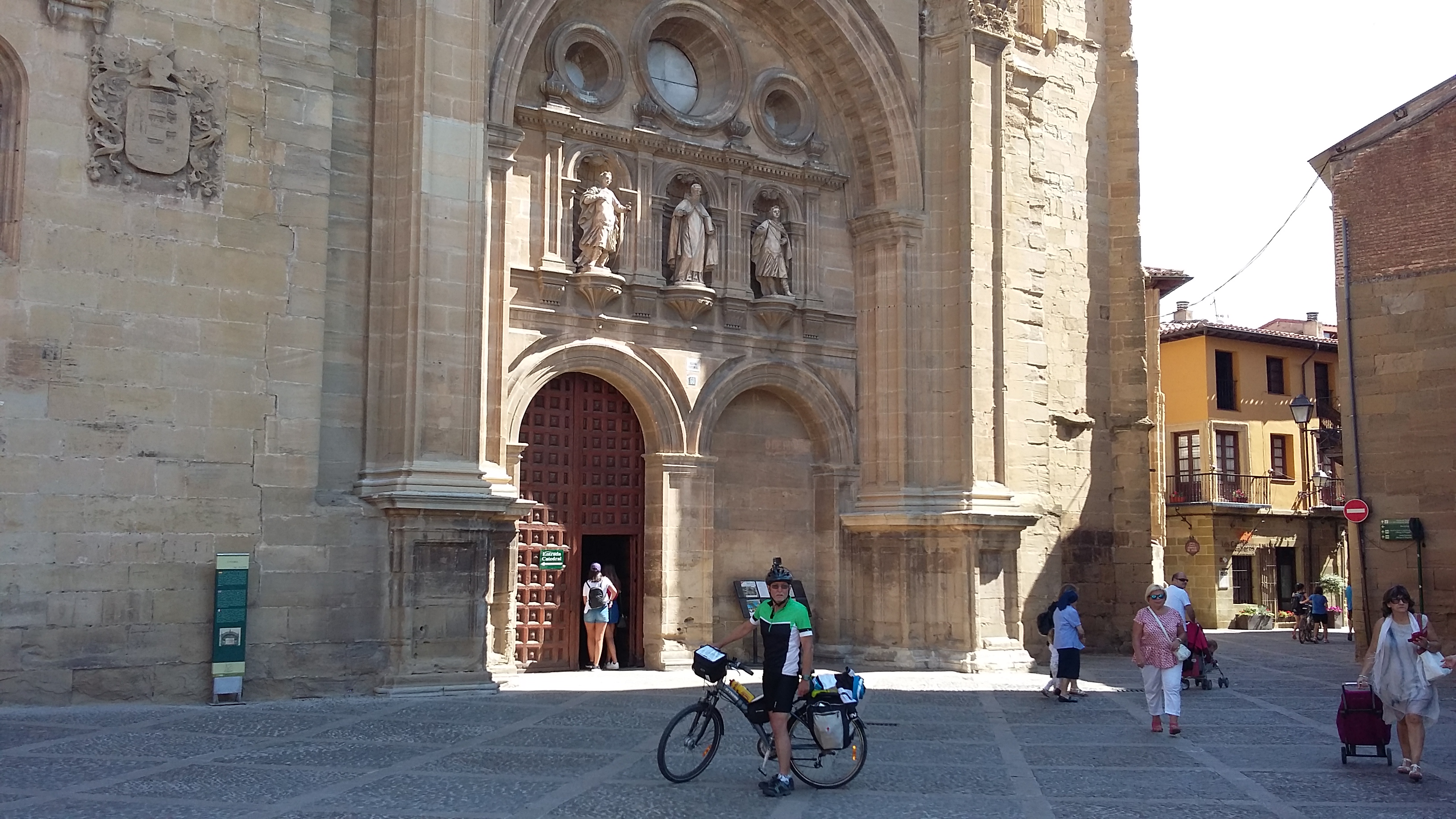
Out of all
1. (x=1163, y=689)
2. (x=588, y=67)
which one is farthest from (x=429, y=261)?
(x=1163, y=689)

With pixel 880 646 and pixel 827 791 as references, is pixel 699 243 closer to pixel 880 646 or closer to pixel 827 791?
pixel 880 646

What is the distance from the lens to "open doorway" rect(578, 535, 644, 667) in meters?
18.3

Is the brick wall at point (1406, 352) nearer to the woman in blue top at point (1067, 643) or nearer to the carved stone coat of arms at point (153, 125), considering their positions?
the woman in blue top at point (1067, 643)

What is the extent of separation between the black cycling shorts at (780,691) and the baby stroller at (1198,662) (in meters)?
8.75

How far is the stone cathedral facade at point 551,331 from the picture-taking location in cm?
1305

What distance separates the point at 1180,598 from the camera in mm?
16891

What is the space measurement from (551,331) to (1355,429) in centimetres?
1207

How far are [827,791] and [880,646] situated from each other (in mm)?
10204

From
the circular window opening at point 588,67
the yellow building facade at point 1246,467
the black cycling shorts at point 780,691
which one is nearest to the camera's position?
the black cycling shorts at point 780,691

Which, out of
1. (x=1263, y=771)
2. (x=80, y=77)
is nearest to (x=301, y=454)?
(x=80, y=77)

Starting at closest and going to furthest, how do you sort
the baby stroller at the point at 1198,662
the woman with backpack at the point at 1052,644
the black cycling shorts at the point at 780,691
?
the black cycling shorts at the point at 780,691, the woman with backpack at the point at 1052,644, the baby stroller at the point at 1198,662

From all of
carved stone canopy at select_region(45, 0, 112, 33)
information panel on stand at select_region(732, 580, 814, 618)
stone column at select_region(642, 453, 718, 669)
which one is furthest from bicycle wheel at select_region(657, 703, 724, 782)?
Answer: information panel on stand at select_region(732, 580, 814, 618)

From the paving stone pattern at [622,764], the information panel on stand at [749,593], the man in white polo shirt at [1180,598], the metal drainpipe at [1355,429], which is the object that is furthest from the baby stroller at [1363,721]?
the metal drainpipe at [1355,429]

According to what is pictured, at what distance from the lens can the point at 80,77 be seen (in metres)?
13.1
